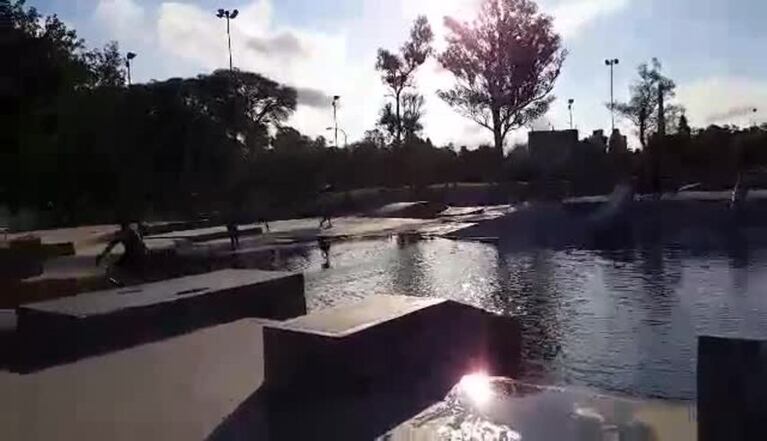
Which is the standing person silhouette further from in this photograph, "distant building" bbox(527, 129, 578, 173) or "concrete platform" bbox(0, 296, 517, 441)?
"concrete platform" bbox(0, 296, 517, 441)

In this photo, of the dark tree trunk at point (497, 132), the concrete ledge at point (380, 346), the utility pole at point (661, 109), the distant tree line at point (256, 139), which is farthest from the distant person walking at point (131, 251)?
the utility pole at point (661, 109)

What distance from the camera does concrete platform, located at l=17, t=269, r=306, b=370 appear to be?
20.2 feet

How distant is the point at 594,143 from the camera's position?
39469 millimetres

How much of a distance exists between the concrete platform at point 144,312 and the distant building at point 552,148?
28933 millimetres

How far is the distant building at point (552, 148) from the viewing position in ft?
116

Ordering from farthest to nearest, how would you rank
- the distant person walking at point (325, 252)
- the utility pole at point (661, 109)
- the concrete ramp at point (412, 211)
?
the utility pole at point (661, 109)
the concrete ramp at point (412, 211)
the distant person walking at point (325, 252)

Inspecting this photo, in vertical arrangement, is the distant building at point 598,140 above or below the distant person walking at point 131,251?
above

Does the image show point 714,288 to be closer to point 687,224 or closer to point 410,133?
point 687,224

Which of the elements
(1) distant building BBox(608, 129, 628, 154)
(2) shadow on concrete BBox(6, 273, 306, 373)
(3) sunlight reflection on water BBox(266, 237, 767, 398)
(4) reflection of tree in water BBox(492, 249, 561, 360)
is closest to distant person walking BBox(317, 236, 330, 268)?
(3) sunlight reflection on water BBox(266, 237, 767, 398)

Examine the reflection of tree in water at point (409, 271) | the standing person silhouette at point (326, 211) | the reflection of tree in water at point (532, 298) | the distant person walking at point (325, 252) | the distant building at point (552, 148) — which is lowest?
the reflection of tree in water at point (532, 298)

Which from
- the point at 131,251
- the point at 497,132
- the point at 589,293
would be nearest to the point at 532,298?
the point at 589,293

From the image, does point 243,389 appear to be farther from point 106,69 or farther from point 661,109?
point 661,109

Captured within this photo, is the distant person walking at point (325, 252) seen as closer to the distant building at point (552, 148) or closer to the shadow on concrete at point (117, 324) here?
the shadow on concrete at point (117, 324)

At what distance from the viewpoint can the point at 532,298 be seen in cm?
1005
